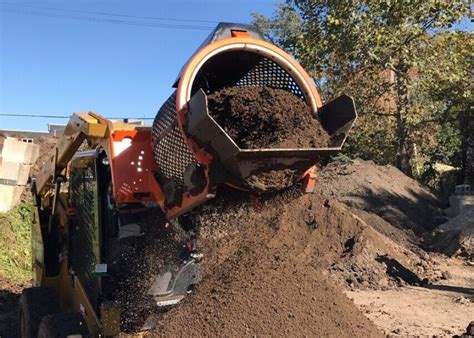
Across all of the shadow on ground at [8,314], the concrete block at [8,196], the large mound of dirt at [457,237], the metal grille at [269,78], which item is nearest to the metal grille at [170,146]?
the metal grille at [269,78]

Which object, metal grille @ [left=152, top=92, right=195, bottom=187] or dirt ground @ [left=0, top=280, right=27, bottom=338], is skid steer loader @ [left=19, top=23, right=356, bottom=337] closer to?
metal grille @ [left=152, top=92, right=195, bottom=187]

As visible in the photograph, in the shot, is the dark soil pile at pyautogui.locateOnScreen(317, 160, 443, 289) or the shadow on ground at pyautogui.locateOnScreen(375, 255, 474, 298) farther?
the dark soil pile at pyautogui.locateOnScreen(317, 160, 443, 289)

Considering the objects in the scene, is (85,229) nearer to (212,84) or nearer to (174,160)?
(174,160)

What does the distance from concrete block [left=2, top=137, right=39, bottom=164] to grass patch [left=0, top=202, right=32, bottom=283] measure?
4.46ft

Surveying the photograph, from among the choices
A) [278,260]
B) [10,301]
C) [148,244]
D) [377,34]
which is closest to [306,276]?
[278,260]

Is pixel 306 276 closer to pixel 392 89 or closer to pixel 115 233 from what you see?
pixel 115 233

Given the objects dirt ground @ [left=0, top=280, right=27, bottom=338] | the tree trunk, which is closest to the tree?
the tree trunk

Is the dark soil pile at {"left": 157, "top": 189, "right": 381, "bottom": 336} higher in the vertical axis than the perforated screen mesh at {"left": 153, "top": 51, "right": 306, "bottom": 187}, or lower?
lower

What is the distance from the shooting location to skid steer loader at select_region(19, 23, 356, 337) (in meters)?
3.63

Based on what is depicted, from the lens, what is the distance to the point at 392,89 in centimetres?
1664

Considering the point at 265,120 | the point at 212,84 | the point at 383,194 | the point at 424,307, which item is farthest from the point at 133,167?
the point at 383,194

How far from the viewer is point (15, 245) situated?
485 inches

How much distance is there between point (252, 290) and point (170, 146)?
1.18m

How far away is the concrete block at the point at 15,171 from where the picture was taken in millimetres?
13742
